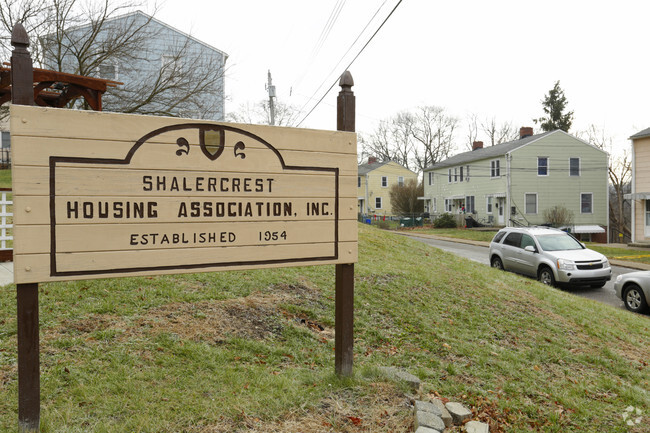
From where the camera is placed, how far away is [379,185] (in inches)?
2076

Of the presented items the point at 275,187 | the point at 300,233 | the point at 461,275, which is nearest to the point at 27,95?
the point at 275,187

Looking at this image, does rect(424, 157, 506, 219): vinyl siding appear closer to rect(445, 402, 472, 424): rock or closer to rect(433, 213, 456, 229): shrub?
rect(433, 213, 456, 229): shrub

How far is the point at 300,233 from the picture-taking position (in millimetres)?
3805

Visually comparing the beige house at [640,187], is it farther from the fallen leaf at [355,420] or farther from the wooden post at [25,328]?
the wooden post at [25,328]

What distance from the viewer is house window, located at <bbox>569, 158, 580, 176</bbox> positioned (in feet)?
110

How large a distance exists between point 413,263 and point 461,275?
1.32 metres

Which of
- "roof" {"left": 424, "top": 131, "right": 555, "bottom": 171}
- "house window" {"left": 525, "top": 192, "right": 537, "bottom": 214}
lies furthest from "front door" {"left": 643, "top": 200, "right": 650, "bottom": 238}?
"roof" {"left": 424, "top": 131, "right": 555, "bottom": 171}

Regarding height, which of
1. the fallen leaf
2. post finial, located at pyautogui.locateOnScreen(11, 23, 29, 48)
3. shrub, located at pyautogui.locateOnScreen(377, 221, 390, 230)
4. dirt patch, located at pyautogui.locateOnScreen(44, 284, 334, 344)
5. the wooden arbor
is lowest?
the fallen leaf

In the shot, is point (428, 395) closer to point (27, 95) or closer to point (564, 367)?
point (564, 367)

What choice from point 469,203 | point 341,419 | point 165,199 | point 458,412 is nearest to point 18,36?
point 165,199

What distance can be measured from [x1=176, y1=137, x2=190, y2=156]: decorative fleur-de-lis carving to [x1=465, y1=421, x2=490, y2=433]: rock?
2.90m

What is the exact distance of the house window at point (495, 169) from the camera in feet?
113

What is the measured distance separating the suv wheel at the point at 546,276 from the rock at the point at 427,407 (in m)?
10.1

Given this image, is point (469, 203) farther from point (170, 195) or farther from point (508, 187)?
point (170, 195)
